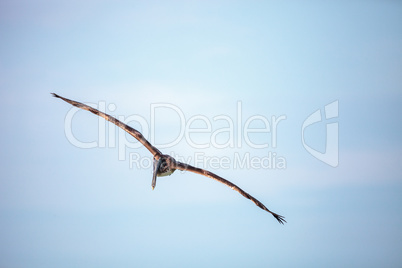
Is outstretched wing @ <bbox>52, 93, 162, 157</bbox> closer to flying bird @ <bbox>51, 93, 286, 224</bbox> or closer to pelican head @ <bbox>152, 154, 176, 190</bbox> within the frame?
flying bird @ <bbox>51, 93, 286, 224</bbox>

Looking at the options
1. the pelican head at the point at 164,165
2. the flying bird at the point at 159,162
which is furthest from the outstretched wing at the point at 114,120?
the pelican head at the point at 164,165

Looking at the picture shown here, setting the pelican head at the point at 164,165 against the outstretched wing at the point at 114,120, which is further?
the pelican head at the point at 164,165

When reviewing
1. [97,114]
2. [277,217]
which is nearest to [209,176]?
[277,217]

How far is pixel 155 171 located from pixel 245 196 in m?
4.61

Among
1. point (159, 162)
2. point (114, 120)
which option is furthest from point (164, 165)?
point (114, 120)

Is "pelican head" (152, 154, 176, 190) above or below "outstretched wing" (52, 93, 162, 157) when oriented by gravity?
below

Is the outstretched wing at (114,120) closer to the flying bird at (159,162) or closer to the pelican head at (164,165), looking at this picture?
the flying bird at (159,162)

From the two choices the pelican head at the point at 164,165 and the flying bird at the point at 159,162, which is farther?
the pelican head at the point at 164,165

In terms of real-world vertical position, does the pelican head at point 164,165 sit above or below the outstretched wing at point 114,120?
below

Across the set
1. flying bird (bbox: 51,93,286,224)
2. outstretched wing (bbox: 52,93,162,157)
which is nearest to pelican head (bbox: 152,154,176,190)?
flying bird (bbox: 51,93,286,224)

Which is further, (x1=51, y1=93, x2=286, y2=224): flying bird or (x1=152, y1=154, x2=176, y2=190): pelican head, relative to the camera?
(x1=152, y1=154, x2=176, y2=190): pelican head

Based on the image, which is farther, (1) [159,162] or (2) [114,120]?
(1) [159,162]

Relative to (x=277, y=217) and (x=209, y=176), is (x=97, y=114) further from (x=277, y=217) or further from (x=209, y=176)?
(x=277, y=217)

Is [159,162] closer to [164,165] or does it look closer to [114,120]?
[164,165]
